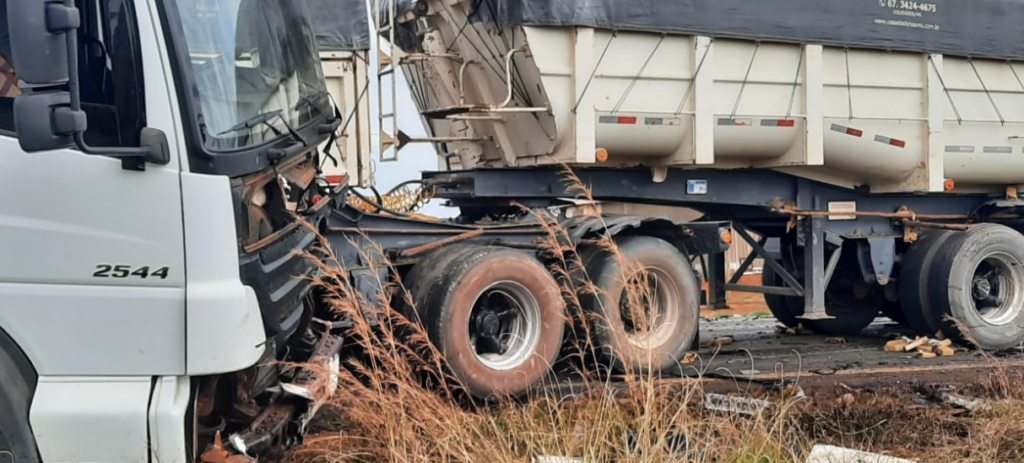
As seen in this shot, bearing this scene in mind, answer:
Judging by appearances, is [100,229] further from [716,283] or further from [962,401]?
[716,283]

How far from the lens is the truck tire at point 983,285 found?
8383mm

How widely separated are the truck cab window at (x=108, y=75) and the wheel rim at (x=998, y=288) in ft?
23.8

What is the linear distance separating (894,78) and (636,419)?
198 inches

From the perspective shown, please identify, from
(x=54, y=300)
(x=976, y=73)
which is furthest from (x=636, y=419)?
(x=976, y=73)

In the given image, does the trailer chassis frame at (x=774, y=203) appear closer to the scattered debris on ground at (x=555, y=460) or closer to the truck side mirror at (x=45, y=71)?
the scattered debris on ground at (x=555, y=460)

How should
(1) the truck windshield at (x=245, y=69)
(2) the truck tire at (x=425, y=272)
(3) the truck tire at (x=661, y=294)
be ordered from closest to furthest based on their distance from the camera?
(1) the truck windshield at (x=245, y=69) → (2) the truck tire at (x=425, y=272) → (3) the truck tire at (x=661, y=294)

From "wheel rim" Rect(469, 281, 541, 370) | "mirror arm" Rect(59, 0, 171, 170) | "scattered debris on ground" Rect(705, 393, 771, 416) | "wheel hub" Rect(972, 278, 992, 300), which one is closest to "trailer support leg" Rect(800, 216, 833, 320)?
"wheel hub" Rect(972, 278, 992, 300)

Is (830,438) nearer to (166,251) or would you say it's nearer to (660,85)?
(660,85)

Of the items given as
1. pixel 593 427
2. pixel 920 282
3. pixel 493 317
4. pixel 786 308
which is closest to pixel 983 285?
pixel 920 282

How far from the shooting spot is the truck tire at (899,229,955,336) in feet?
28.3

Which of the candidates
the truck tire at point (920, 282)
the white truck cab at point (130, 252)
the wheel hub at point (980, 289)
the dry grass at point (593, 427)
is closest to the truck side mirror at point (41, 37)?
the white truck cab at point (130, 252)

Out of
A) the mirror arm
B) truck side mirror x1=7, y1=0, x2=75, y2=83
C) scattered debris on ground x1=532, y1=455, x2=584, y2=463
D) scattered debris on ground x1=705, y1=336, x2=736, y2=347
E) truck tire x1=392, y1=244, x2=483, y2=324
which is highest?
truck side mirror x1=7, y1=0, x2=75, y2=83

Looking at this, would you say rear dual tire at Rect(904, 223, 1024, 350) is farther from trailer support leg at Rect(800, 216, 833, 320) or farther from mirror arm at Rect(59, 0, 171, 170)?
mirror arm at Rect(59, 0, 171, 170)

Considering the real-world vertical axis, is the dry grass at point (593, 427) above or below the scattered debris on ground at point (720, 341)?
above
